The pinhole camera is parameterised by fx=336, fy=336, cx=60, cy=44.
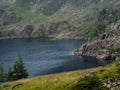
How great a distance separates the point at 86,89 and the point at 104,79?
670 centimetres

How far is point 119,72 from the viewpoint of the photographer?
284 ft

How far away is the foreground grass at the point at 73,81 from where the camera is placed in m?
83.6

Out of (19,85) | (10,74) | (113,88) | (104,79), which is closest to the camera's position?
(113,88)

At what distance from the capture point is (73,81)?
91.9 meters

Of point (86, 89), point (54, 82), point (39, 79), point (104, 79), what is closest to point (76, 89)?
point (86, 89)

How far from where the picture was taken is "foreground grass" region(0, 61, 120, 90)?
83.6m

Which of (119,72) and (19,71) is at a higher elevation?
(119,72)

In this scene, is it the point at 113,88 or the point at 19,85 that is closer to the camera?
the point at 113,88

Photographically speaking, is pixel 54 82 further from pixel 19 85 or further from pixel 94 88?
pixel 94 88

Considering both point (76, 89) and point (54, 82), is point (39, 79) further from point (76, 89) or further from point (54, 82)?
point (76, 89)

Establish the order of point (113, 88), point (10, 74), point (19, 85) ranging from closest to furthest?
point (113, 88) → point (19, 85) → point (10, 74)

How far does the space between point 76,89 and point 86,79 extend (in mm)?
4602

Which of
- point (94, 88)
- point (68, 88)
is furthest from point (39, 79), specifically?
point (94, 88)

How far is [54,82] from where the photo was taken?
100m
